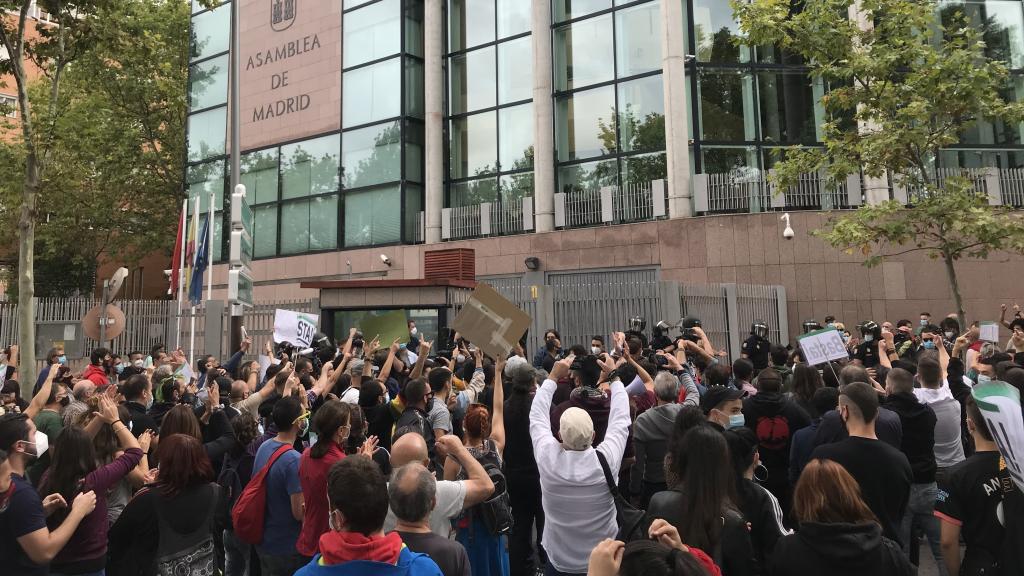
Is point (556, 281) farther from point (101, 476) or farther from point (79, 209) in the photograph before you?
point (79, 209)

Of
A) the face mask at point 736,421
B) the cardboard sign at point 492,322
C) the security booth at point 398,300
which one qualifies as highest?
the security booth at point 398,300

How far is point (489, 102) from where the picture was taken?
2742 centimetres

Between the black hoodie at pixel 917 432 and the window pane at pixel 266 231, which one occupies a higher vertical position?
the window pane at pixel 266 231

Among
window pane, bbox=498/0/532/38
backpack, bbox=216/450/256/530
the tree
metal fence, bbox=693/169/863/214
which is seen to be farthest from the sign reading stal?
backpack, bbox=216/450/256/530

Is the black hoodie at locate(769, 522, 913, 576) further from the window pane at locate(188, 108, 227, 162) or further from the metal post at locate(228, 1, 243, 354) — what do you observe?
the window pane at locate(188, 108, 227, 162)

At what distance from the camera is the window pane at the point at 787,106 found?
23.1 metres

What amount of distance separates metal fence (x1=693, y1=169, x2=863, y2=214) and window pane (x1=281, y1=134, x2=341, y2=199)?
1465cm

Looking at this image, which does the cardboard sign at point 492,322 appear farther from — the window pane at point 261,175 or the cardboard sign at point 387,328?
the window pane at point 261,175

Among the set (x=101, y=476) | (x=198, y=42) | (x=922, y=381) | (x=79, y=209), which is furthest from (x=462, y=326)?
(x=79, y=209)

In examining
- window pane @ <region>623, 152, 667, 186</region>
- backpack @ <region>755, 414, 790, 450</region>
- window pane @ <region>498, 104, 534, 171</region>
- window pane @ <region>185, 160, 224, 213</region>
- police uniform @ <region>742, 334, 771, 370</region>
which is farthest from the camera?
window pane @ <region>185, 160, 224, 213</region>

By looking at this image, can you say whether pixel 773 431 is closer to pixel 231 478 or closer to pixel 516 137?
pixel 231 478

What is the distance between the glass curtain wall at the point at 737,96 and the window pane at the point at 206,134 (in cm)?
2088

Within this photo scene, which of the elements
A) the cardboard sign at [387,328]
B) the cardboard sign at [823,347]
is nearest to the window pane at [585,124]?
the cardboard sign at [387,328]

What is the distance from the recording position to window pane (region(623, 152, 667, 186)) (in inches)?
925
